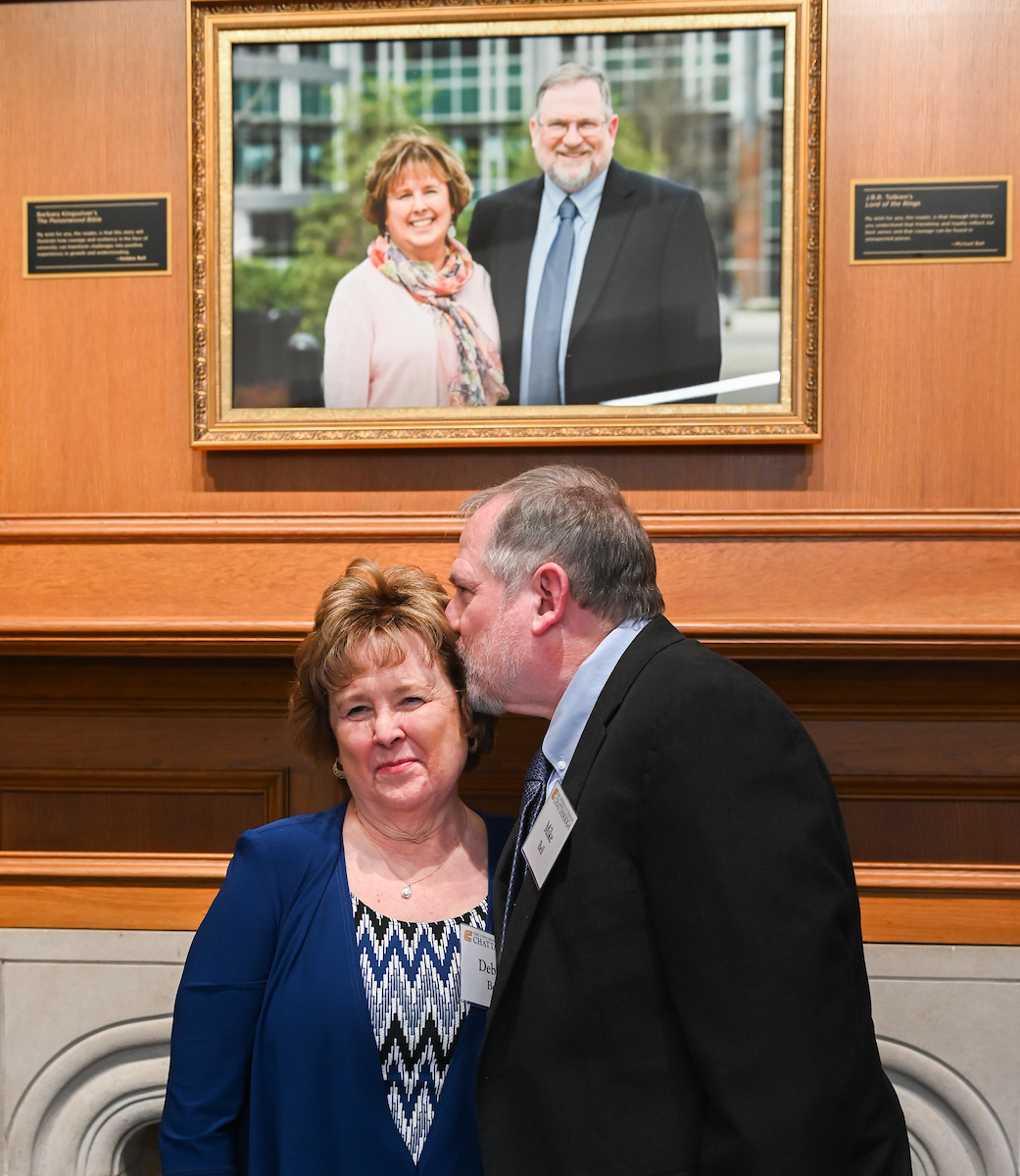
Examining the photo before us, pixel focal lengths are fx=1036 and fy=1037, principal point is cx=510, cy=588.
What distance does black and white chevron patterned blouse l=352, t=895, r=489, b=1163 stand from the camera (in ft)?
6.05

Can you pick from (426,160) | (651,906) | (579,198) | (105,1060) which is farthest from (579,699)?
(105,1060)

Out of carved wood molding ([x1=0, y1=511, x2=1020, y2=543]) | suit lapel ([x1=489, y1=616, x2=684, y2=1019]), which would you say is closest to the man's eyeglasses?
carved wood molding ([x1=0, y1=511, x2=1020, y2=543])

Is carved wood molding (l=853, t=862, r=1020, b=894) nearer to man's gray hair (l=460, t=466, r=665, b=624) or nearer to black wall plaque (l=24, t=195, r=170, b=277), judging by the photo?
man's gray hair (l=460, t=466, r=665, b=624)

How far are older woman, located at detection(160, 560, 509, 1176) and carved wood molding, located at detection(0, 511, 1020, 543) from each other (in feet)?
1.71

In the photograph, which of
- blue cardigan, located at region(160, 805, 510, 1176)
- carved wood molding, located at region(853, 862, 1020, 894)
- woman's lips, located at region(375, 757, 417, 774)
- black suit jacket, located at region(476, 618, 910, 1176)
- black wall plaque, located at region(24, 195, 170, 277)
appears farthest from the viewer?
black wall plaque, located at region(24, 195, 170, 277)

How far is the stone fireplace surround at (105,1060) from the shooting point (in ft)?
7.98

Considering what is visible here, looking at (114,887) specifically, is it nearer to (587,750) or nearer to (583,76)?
(587,750)

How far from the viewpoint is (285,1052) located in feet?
6.04

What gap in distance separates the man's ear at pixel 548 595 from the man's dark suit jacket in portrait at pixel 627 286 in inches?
37.4

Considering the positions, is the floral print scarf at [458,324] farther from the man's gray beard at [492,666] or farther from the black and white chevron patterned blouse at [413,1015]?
the black and white chevron patterned blouse at [413,1015]

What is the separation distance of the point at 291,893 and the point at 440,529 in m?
0.98

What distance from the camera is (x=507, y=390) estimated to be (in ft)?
8.53

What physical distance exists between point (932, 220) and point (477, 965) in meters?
2.02

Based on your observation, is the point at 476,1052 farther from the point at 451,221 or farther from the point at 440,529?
the point at 451,221
